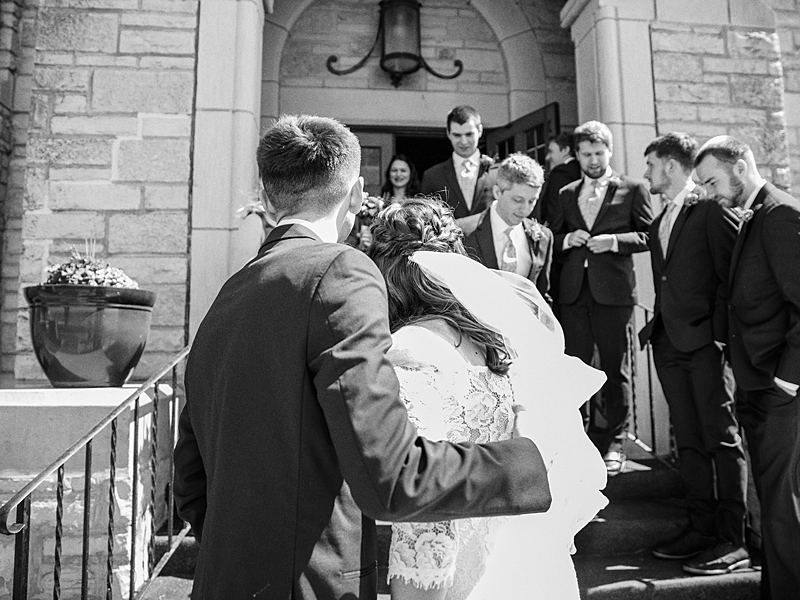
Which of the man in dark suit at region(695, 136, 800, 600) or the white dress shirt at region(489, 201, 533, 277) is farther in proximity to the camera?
the white dress shirt at region(489, 201, 533, 277)

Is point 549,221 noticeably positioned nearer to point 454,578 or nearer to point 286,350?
point 454,578

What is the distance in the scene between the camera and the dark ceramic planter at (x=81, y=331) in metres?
3.58

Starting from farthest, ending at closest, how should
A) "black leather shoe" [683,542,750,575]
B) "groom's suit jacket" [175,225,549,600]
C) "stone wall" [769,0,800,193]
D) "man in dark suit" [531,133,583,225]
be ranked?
1. "stone wall" [769,0,800,193]
2. "man in dark suit" [531,133,583,225]
3. "black leather shoe" [683,542,750,575]
4. "groom's suit jacket" [175,225,549,600]

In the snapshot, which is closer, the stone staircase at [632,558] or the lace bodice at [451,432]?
the lace bodice at [451,432]

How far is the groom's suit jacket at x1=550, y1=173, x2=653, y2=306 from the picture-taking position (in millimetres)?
4078

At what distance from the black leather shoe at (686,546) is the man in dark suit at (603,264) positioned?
60cm

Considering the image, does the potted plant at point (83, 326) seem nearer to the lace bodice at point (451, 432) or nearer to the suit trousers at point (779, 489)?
the lace bodice at point (451, 432)

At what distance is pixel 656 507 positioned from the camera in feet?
12.7

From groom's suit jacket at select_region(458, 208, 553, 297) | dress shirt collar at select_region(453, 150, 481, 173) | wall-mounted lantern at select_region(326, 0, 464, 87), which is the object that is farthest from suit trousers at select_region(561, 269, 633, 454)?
wall-mounted lantern at select_region(326, 0, 464, 87)

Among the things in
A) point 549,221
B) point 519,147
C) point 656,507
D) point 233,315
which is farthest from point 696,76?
point 233,315

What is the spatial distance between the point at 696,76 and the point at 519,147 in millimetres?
1465

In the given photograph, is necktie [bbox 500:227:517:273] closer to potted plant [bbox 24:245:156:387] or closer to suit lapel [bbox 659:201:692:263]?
suit lapel [bbox 659:201:692:263]

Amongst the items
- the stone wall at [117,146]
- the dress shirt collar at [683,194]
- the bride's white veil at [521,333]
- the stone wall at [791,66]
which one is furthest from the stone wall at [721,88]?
the bride's white veil at [521,333]

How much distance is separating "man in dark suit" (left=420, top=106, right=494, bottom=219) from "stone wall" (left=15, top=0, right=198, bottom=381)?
173cm
